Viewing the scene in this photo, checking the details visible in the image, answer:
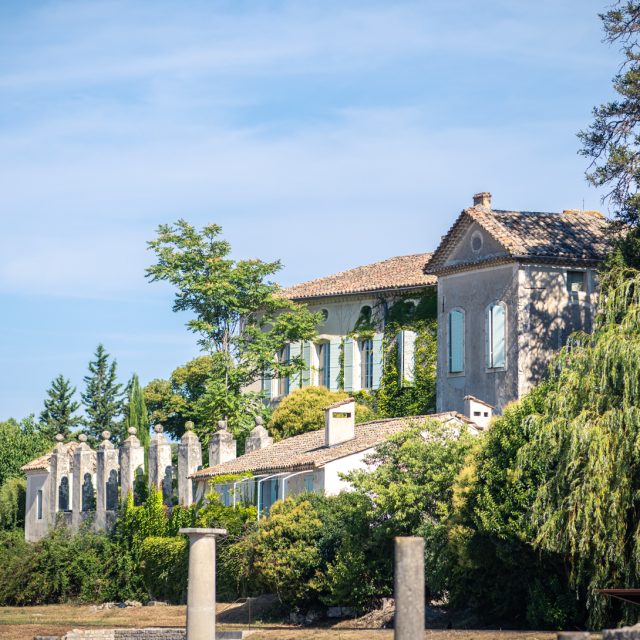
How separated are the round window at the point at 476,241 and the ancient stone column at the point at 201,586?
74.9 ft

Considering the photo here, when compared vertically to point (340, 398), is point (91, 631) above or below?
below

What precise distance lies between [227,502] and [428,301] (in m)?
10.6

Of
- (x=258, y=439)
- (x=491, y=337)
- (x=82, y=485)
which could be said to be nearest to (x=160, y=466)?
(x=258, y=439)

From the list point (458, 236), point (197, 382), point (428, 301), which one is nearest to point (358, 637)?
point (458, 236)

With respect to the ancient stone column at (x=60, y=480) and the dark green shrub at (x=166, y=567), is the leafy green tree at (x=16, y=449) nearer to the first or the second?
the ancient stone column at (x=60, y=480)

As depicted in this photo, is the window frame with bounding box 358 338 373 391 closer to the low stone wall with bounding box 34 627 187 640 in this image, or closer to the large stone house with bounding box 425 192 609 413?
the large stone house with bounding box 425 192 609 413

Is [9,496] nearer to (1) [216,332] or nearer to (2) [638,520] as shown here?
(1) [216,332]

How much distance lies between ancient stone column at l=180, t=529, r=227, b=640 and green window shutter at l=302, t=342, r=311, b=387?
30770 millimetres

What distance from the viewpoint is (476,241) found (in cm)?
4453

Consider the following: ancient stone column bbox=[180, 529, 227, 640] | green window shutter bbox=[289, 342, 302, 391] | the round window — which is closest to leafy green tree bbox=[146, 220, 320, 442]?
green window shutter bbox=[289, 342, 302, 391]

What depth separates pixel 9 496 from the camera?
6425cm

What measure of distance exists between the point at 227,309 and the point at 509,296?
16.1 meters

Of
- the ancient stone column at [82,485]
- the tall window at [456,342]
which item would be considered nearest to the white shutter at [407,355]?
the tall window at [456,342]

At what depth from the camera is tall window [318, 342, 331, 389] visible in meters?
54.0
